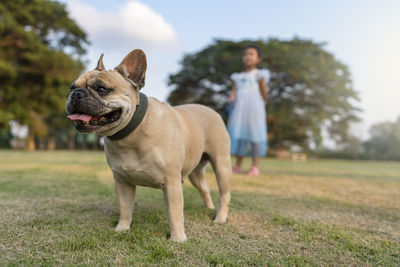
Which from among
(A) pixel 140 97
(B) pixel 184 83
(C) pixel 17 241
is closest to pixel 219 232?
(A) pixel 140 97

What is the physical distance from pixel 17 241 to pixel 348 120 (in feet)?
81.9

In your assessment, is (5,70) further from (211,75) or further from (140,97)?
(140,97)

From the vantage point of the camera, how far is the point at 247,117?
6598mm

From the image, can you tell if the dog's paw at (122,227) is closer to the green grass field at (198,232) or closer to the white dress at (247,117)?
the green grass field at (198,232)

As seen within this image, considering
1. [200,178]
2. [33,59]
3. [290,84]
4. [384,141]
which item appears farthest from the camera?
[384,141]

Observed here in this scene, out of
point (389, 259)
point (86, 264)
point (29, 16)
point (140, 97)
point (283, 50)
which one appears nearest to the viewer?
point (86, 264)

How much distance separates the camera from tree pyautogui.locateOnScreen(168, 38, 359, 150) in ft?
68.8

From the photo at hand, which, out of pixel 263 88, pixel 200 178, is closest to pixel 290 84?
pixel 263 88

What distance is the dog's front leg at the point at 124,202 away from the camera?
2.45 m

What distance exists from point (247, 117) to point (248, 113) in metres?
0.09

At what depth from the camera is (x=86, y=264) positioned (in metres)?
1.67

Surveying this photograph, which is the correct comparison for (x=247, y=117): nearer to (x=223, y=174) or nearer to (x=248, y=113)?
(x=248, y=113)

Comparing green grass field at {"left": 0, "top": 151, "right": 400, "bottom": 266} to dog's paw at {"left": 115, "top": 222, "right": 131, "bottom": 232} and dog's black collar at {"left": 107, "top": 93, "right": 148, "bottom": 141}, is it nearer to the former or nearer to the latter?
dog's paw at {"left": 115, "top": 222, "right": 131, "bottom": 232}

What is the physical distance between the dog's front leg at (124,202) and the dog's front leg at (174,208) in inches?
17.2
